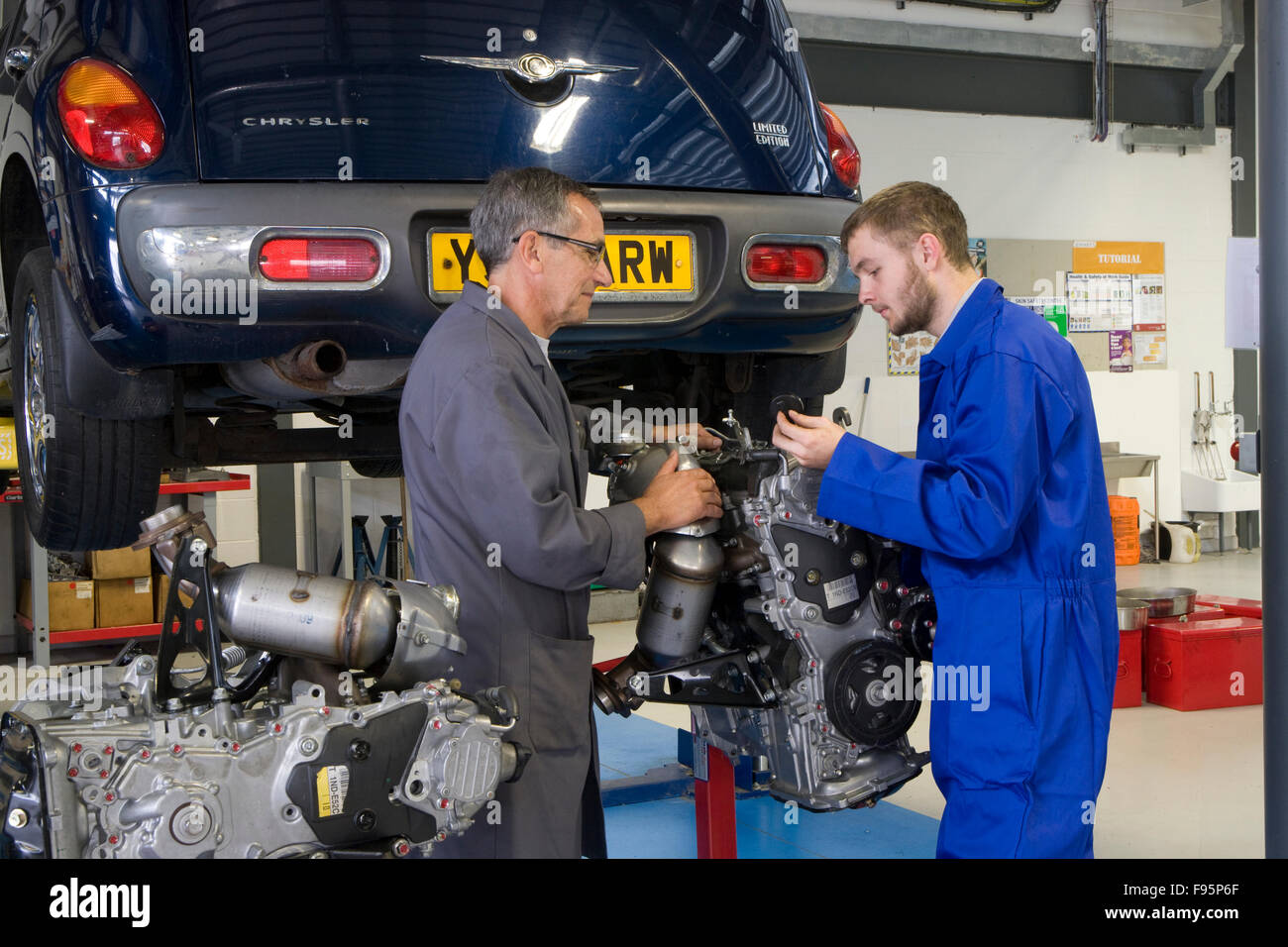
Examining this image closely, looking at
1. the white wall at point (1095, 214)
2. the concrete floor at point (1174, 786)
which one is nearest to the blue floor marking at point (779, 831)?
the concrete floor at point (1174, 786)

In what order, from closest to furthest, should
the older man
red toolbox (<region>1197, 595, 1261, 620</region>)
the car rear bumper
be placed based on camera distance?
the older man → the car rear bumper → red toolbox (<region>1197, 595, 1261, 620</region>)

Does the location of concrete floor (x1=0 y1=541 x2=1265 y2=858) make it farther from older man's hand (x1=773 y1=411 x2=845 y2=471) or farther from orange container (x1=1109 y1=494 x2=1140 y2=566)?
orange container (x1=1109 y1=494 x2=1140 y2=566)

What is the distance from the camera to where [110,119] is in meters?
2.38

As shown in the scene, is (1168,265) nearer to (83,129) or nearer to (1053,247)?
(1053,247)

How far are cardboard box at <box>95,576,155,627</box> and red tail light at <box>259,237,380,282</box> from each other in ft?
12.1

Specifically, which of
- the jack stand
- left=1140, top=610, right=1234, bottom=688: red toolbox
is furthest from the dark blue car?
left=1140, top=610, right=1234, bottom=688: red toolbox

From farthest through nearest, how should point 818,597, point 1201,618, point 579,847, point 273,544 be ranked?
point 273,544 < point 1201,618 < point 818,597 < point 579,847

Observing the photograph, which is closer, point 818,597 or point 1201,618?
point 818,597

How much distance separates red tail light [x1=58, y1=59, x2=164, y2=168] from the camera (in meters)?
2.37

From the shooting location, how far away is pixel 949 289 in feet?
6.32

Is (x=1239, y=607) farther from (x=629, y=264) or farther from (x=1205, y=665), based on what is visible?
(x=629, y=264)

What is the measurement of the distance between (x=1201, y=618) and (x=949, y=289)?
11.5 feet

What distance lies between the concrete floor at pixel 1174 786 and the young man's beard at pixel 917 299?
1.70m
